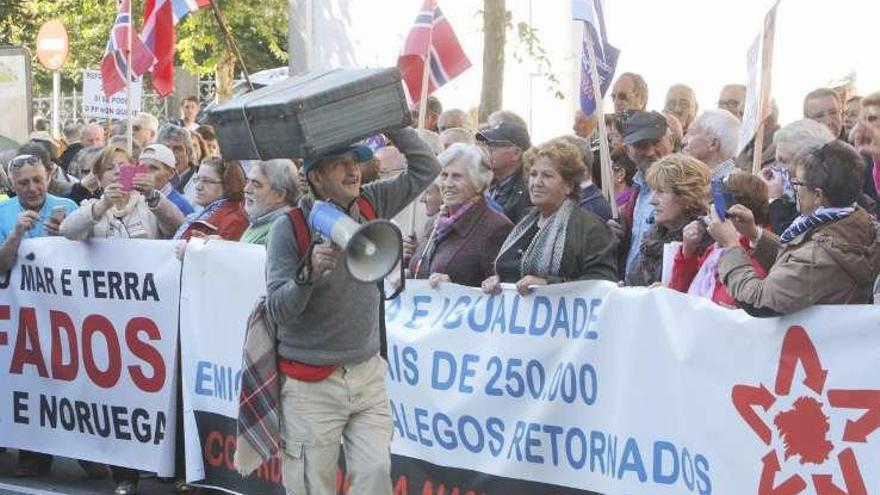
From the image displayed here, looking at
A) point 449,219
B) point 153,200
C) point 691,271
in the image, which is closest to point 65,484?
point 153,200

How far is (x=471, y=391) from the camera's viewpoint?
23.7 ft

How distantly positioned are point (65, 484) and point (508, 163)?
3070mm

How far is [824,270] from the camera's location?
579cm

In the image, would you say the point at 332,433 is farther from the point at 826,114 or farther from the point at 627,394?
the point at 826,114

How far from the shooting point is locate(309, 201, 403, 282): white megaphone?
5441mm

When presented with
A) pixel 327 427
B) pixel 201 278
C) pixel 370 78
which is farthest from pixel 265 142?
pixel 201 278

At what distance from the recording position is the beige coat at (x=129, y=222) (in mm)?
9023

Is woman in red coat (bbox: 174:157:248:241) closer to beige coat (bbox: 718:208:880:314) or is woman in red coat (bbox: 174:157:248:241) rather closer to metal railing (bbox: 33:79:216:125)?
beige coat (bbox: 718:208:880:314)

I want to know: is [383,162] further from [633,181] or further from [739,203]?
[739,203]

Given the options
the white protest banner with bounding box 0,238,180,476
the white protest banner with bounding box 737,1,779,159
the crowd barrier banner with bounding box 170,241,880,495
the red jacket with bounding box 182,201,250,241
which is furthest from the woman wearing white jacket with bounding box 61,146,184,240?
the white protest banner with bounding box 737,1,779,159

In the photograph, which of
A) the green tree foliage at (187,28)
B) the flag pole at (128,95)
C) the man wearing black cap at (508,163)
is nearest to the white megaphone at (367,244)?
the man wearing black cap at (508,163)

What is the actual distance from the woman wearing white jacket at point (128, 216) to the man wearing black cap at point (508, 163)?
182cm

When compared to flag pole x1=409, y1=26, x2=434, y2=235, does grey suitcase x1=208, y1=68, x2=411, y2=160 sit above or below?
above

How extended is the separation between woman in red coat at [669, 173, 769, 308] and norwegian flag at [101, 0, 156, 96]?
646 cm
